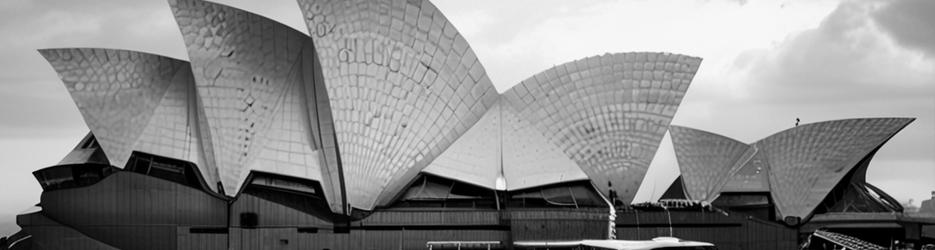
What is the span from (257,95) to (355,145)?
192 inches

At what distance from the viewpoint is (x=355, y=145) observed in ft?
161

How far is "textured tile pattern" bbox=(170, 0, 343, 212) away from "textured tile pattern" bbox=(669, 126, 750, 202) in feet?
54.0

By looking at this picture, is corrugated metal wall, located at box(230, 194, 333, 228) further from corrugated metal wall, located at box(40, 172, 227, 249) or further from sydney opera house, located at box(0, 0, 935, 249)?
corrugated metal wall, located at box(40, 172, 227, 249)

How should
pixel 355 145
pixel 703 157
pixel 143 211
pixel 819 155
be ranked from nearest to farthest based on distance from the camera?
pixel 143 211 < pixel 355 145 < pixel 819 155 < pixel 703 157

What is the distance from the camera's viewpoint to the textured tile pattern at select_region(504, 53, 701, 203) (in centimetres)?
5181

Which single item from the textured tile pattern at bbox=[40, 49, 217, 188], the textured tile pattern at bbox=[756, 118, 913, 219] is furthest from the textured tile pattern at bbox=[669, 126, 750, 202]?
the textured tile pattern at bbox=[40, 49, 217, 188]

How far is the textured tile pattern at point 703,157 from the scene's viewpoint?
180ft

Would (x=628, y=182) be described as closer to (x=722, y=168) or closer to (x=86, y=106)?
(x=722, y=168)

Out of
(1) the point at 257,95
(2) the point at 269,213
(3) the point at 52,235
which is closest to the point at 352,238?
(2) the point at 269,213

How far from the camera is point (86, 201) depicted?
4941 cm

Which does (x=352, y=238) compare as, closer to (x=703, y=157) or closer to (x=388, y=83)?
(x=388, y=83)

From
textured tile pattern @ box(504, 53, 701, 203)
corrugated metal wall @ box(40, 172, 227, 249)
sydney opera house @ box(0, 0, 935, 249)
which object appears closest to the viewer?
sydney opera house @ box(0, 0, 935, 249)

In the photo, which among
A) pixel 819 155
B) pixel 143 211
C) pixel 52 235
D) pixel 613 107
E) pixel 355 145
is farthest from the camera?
pixel 819 155

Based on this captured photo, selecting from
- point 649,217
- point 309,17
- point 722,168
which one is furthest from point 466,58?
point 722,168
